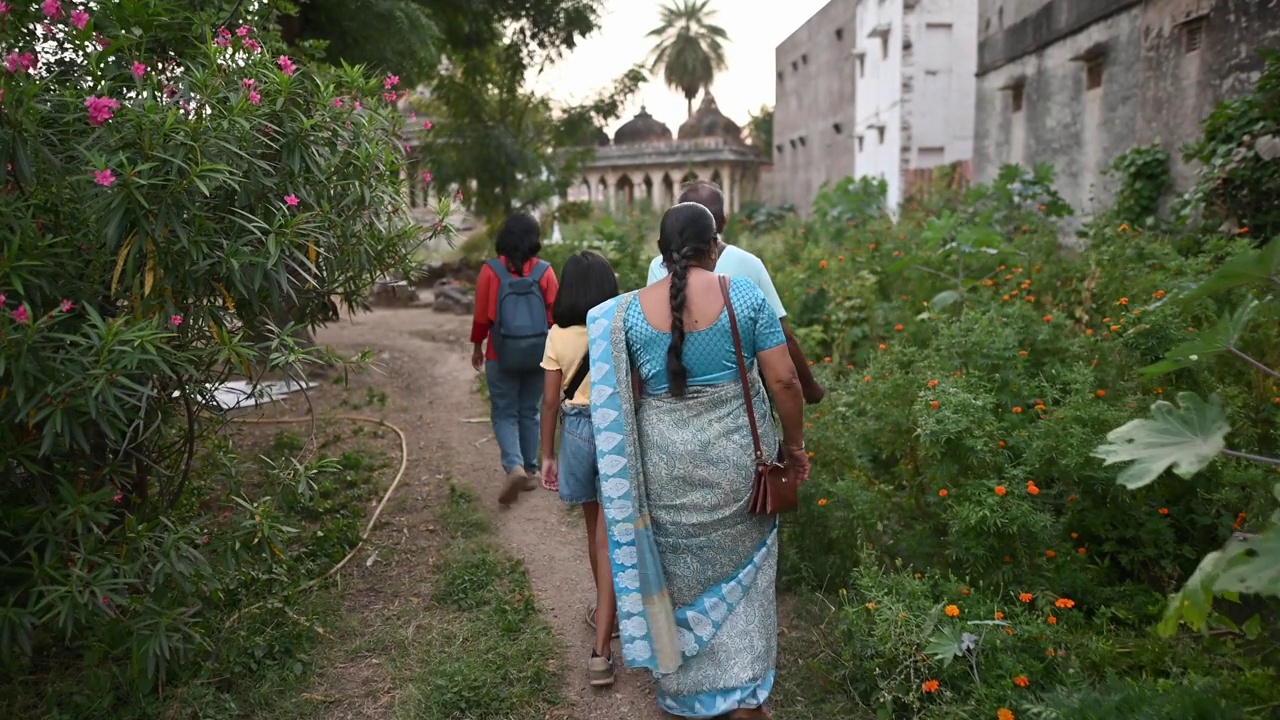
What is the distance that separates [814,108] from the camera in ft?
81.8

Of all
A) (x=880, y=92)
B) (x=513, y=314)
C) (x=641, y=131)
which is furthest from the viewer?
(x=641, y=131)

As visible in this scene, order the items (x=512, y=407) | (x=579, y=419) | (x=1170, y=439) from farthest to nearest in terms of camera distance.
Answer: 1. (x=512, y=407)
2. (x=579, y=419)
3. (x=1170, y=439)

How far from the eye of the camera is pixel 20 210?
2904 millimetres

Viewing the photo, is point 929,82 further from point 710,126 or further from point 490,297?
point 710,126

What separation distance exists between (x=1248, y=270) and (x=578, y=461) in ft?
7.29

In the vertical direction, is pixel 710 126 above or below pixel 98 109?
above

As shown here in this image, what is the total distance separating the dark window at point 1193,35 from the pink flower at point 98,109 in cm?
749

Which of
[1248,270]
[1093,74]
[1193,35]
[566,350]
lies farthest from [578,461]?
[1093,74]

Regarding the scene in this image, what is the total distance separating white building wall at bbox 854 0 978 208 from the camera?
17.0m

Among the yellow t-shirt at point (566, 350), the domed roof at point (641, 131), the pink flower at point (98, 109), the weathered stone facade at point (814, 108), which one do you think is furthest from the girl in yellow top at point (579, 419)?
the domed roof at point (641, 131)

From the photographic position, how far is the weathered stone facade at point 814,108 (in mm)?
22078

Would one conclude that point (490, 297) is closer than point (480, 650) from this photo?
No

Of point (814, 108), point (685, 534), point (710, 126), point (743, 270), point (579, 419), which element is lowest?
point (685, 534)

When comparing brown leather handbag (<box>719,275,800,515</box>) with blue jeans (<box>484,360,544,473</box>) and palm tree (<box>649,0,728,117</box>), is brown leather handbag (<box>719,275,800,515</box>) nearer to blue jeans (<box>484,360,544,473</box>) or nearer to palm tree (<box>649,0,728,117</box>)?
blue jeans (<box>484,360,544,473</box>)
